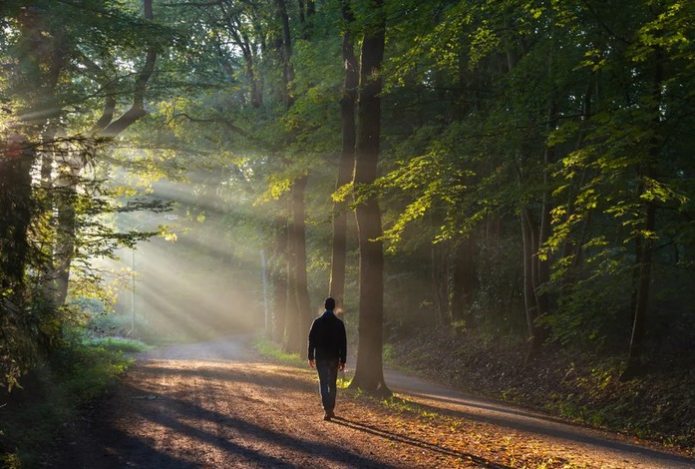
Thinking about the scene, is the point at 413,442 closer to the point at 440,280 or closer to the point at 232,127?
the point at 232,127

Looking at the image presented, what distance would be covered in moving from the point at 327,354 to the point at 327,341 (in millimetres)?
219

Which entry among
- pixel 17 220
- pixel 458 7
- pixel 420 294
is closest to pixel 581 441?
pixel 458 7

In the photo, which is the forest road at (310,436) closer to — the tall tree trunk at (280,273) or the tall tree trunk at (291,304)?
the tall tree trunk at (291,304)

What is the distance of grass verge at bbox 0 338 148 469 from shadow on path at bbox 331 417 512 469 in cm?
447

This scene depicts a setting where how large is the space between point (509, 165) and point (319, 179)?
942 centimetres

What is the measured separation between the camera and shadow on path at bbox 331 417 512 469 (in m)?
8.41

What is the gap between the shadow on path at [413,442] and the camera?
8414 millimetres

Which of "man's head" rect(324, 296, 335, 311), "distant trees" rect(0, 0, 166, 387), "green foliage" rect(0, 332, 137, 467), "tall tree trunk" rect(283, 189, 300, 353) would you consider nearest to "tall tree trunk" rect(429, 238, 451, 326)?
→ "tall tree trunk" rect(283, 189, 300, 353)

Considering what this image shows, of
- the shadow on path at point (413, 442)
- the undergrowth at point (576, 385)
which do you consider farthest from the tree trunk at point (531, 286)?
the shadow on path at point (413, 442)

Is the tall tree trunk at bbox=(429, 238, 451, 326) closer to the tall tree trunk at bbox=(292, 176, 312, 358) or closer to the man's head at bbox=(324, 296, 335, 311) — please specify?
the tall tree trunk at bbox=(292, 176, 312, 358)

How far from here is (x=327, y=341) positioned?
11.4 meters

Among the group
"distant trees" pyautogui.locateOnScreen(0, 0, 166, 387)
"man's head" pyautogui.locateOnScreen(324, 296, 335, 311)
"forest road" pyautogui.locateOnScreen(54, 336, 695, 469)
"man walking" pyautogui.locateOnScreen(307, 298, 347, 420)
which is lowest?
"forest road" pyautogui.locateOnScreen(54, 336, 695, 469)

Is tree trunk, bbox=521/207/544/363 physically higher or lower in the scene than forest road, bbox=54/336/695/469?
higher

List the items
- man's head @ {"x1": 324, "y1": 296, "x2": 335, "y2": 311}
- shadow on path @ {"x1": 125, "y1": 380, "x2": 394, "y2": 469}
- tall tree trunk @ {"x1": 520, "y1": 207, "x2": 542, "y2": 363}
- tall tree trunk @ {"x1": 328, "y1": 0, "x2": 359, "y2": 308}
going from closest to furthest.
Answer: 1. shadow on path @ {"x1": 125, "y1": 380, "x2": 394, "y2": 469}
2. man's head @ {"x1": 324, "y1": 296, "x2": 335, "y2": 311}
3. tall tree trunk @ {"x1": 328, "y1": 0, "x2": 359, "y2": 308}
4. tall tree trunk @ {"x1": 520, "y1": 207, "x2": 542, "y2": 363}
